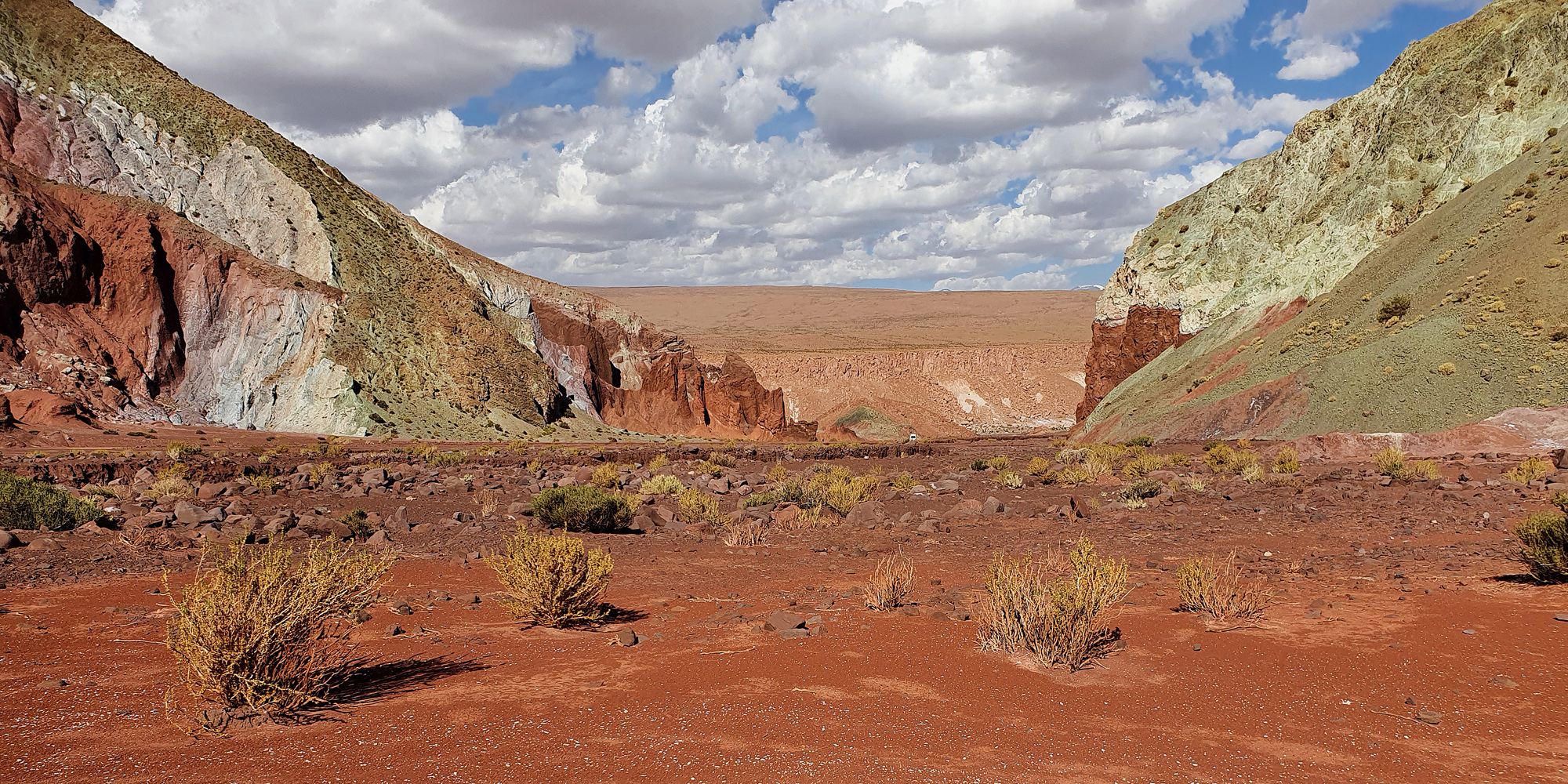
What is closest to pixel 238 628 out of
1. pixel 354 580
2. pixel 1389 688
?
pixel 354 580

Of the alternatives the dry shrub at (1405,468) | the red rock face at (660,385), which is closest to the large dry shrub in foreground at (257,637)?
the dry shrub at (1405,468)

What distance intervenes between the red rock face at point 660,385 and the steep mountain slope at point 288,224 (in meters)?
4.43

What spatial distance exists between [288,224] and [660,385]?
25.8m

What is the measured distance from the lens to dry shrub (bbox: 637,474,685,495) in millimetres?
20906

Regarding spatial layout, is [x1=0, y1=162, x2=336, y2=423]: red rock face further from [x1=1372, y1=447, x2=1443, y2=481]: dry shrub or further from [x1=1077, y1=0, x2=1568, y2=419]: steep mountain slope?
[x1=1077, y1=0, x2=1568, y2=419]: steep mountain slope

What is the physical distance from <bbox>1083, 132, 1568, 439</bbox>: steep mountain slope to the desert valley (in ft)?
0.53

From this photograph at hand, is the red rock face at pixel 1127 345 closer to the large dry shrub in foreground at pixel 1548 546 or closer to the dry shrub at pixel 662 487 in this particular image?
the dry shrub at pixel 662 487

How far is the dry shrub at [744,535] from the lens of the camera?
13969 mm

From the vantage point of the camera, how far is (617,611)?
359 inches

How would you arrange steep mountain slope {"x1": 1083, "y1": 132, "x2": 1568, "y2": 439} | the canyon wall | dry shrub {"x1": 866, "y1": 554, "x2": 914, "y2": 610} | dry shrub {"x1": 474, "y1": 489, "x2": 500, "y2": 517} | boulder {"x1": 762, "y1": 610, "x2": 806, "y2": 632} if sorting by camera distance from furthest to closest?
the canyon wall
steep mountain slope {"x1": 1083, "y1": 132, "x2": 1568, "y2": 439}
dry shrub {"x1": 474, "y1": 489, "x2": 500, "y2": 517}
dry shrub {"x1": 866, "y1": 554, "x2": 914, "y2": 610}
boulder {"x1": 762, "y1": 610, "x2": 806, "y2": 632}

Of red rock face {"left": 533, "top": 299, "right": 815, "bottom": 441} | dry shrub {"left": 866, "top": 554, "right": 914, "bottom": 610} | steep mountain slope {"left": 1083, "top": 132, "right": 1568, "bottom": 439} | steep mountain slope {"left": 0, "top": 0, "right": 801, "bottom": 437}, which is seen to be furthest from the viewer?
red rock face {"left": 533, "top": 299, "right": 815, "bottom": 441}

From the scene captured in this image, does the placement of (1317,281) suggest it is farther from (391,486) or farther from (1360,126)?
(391,486)

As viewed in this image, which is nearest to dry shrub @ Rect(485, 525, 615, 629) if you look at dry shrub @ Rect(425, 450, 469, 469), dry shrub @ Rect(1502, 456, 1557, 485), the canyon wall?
dry shrub @ Rect(1502, 456, 1557, 485)

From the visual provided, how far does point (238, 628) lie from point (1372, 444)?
84.1ft
